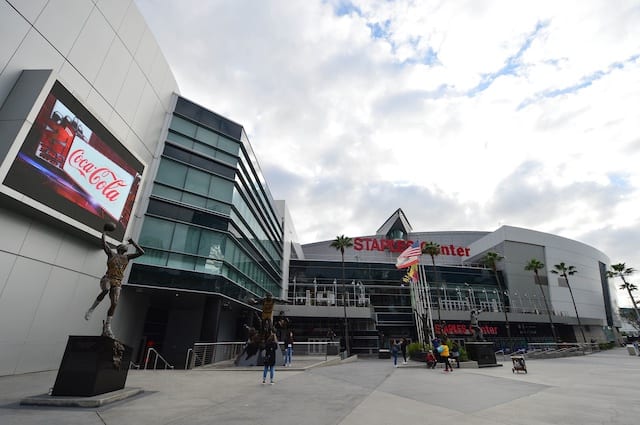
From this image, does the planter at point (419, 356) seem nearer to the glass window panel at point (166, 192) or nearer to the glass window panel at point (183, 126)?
the glass window panel at point (166, 192)

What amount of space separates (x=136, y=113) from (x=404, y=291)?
44.5m

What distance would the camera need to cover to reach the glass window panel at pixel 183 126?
24.8m

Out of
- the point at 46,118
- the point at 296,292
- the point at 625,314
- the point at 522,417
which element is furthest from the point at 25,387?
the point at 625,314

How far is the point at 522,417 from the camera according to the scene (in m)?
6.01

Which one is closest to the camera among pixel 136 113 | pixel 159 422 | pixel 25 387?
pixel 159 422

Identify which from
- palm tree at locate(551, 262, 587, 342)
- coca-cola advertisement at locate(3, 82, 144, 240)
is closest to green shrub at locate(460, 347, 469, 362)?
coca-cola advertisement at locate(3, 82, 144, 240)

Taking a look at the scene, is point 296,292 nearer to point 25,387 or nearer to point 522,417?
point 25,387

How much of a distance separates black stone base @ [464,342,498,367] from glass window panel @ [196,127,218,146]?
25814 mm

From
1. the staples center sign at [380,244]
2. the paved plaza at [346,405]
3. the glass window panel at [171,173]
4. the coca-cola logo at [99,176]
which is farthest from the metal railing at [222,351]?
the staples center sign at [380,244]

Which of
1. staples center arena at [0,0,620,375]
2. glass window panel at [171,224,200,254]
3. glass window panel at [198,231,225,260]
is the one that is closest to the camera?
staples center arena at [0,0,620,375]

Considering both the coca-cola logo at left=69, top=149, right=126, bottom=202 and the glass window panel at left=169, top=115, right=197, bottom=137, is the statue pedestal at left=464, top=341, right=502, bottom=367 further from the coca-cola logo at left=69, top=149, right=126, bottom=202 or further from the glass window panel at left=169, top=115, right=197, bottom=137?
the glass window panel at left=169, top=115, right=197, bottom=137

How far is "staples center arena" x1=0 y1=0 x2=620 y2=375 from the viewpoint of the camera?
12.4 m

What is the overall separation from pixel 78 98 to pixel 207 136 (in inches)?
468

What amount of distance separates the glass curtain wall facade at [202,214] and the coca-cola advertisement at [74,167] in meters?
3.00
